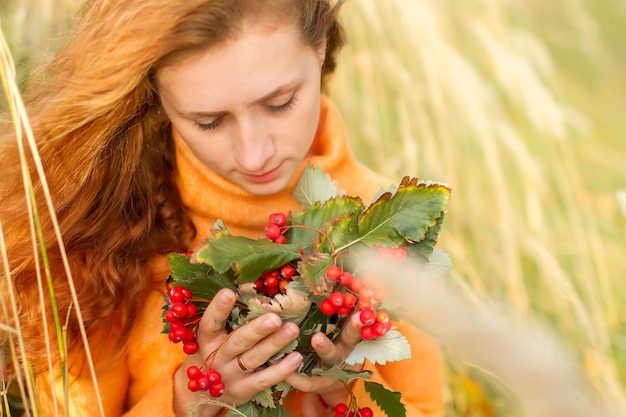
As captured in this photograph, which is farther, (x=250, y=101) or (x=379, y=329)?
(x=250, y=101)

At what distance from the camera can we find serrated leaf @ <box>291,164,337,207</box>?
1338 millimetres

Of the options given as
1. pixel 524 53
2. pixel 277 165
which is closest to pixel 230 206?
pixel 277 165

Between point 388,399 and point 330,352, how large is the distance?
154mm

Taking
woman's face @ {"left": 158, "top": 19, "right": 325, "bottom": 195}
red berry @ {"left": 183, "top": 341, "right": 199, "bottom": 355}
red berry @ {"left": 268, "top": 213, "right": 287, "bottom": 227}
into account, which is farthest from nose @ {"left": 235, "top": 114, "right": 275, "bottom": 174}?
red berry @ {"left": 183, "top": 341, "right": 199, "bottom": 355}

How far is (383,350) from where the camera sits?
1.14 m

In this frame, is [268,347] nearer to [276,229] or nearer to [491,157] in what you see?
[276,229]

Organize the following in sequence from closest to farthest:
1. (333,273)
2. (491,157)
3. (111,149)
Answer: (333,273) → (111,149) → (491,157)

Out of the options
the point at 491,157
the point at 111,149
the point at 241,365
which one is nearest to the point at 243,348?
the point at 241,365

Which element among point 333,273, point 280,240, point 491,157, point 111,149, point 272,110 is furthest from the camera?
point 491,157

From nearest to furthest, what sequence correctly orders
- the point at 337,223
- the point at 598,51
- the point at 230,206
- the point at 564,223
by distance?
the point at 337,223 < the point at 230,206 < the point at 564,223 < the point at 598,51

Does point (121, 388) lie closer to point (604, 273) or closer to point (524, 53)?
point (604, 273)

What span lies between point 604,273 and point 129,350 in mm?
1337

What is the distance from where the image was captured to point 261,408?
51.9 inches

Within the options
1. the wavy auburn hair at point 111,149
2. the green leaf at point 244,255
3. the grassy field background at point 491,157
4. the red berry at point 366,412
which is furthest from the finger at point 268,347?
the grassy field background at point 491,157
